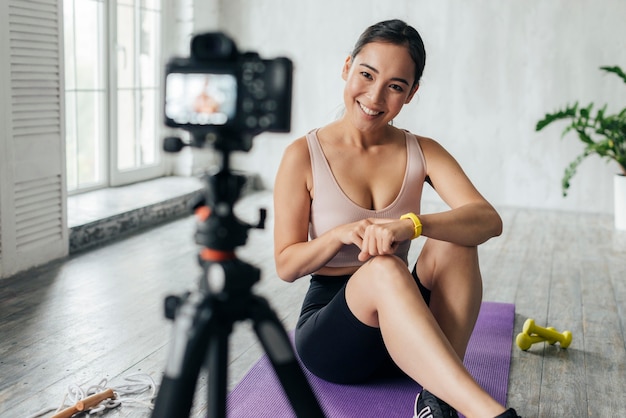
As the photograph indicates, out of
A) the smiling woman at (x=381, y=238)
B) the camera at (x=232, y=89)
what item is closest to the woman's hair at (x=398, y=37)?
the smiling woman at (x=381, y=238)

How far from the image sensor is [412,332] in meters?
1.42

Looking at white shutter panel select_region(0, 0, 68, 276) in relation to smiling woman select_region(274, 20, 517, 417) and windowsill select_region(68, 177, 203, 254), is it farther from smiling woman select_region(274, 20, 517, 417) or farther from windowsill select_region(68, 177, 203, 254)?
smiling woman select_region(274, 20, 517, 417)

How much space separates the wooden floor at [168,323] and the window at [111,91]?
22.3 inches

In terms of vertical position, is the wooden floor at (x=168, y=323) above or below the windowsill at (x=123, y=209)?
below

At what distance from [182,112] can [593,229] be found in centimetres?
367

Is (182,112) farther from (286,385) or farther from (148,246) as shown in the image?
(148,246)

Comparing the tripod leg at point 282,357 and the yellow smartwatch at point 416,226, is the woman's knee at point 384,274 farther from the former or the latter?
the tripod leg at point 282,357

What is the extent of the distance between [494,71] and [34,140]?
9.57 ft

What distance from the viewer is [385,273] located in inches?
57.9

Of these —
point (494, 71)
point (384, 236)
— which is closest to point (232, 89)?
point (384, 236)

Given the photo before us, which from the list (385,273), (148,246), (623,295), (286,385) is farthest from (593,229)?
(286,385)

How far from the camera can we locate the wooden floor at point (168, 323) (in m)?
1.95

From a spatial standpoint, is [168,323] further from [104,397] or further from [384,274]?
[384,274]

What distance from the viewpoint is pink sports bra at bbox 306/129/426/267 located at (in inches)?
67.8
